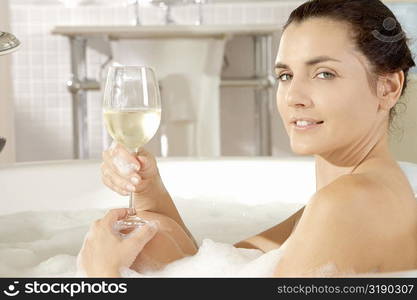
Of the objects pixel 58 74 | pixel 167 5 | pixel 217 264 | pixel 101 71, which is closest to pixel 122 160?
pixel 217 264

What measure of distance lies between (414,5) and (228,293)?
1.22 meters

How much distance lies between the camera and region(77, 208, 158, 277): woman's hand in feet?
3.39

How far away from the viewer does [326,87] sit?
93 centimetres

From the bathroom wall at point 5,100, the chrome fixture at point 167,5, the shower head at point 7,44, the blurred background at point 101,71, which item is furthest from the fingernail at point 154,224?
the chrome fixture at point 167,5

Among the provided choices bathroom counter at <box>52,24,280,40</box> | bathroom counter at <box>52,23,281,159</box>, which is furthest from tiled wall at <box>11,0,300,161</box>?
bathroom counter at <box>52,24,280,40</box>

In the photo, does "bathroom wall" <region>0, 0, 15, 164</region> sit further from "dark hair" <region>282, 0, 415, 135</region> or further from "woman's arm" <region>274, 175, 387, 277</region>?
"woman's arm" <region>274, 175, 387, 277</region>

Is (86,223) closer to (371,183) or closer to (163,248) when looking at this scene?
(163,248)

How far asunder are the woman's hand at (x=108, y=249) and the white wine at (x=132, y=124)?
0.43 ft

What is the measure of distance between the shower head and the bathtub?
16.0 inches

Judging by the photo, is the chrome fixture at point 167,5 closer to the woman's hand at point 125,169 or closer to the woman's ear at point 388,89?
the woman's hand at point 125,169

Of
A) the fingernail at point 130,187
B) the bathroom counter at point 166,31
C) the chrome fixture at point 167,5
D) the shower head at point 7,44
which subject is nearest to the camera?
the fingernail at point 130,187

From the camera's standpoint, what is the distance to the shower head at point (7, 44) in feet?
4.70

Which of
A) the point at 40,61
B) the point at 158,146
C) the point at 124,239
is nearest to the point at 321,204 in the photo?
the point at 124,239

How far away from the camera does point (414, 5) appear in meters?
1.81
